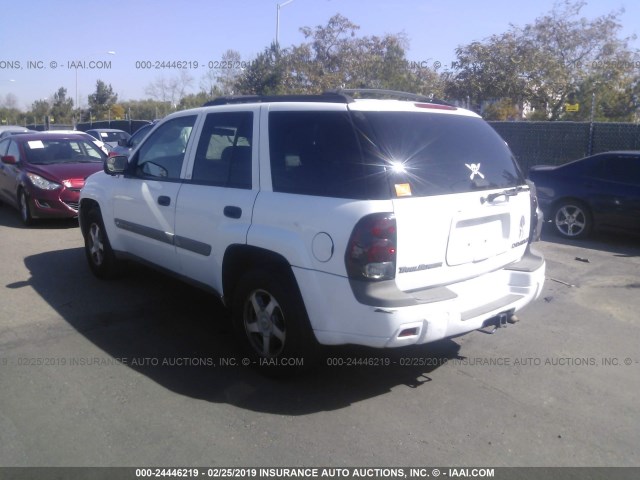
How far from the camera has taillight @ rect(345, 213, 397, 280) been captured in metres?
3.40

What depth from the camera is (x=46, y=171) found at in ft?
32.0

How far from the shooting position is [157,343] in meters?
4.86

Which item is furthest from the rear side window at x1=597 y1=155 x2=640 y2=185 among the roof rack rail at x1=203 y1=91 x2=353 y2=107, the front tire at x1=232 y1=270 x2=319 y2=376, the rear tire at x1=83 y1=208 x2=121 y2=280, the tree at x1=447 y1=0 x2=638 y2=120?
the tree at x1=447 y1=0 x2=638 y2=120

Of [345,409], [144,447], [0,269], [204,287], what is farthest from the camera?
[0,269]

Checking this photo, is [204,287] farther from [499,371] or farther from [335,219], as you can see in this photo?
[499,371]

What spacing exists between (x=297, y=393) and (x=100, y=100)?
2408 inches

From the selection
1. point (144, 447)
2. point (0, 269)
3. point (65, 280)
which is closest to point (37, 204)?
point (0, 269)

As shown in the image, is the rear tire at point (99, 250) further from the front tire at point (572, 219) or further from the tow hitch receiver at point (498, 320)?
the front tire at point (572, 219)

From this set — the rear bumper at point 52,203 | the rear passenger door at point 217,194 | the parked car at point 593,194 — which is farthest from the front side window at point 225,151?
the parked car at point 593,194

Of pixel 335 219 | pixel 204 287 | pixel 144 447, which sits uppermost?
pixel 335 219

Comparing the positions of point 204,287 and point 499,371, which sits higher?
point 204,287

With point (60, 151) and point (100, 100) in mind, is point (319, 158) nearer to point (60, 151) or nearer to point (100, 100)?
point (60, 151)

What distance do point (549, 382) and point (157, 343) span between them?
3.10 metres

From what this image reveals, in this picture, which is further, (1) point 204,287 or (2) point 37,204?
(2) point 37,204
